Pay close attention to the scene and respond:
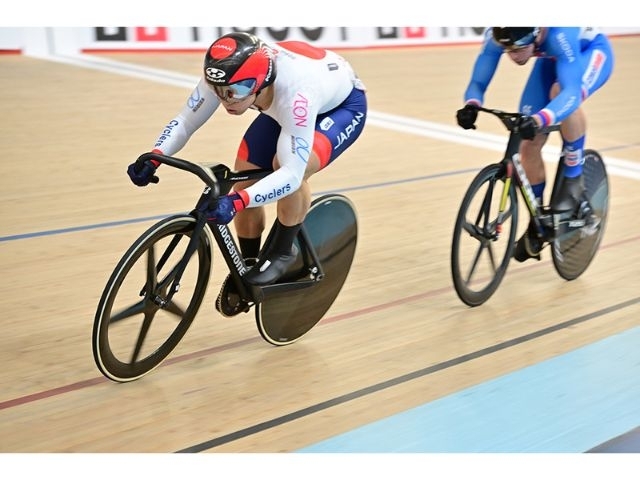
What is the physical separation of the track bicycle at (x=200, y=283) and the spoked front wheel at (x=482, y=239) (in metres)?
0.43

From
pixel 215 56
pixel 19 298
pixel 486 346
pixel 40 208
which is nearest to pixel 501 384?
pixel 486 346

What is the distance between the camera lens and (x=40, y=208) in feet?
16.6

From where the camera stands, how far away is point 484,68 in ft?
12.4

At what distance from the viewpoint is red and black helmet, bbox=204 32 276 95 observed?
276cm

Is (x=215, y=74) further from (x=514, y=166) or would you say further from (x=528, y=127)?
(x=514, y=166)

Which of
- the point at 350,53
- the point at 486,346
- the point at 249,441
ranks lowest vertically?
the point at 350,53

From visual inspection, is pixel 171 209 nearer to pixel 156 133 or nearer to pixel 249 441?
pixel 156 133

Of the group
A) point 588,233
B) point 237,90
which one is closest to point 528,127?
point 588,233

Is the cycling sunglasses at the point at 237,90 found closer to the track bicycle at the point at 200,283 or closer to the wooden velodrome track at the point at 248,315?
the track bicycle at the point at 200,283

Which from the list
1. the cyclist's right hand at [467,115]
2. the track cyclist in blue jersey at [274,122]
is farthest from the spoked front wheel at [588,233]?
the track cyclist in blue jersey at [274,122]

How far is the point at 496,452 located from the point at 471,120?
4.91 feet

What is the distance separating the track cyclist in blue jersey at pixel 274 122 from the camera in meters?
2.80

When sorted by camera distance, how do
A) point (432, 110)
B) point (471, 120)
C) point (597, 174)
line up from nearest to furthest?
point (471, 120) < point (597, 174) < point (432, 110)

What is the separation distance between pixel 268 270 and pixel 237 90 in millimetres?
622
